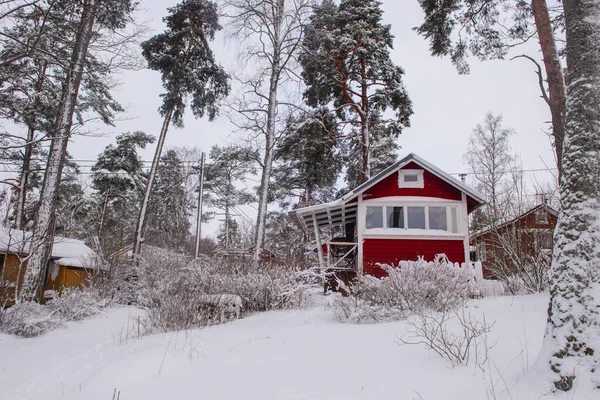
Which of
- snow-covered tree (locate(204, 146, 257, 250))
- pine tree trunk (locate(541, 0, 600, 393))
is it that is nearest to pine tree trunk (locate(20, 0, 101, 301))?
pine tree trunk (locate(541, 0, 600, 393))

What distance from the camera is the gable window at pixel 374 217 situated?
12555 mm

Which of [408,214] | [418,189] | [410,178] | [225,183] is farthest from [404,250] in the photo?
[225,183]

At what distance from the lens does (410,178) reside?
1277 centimetres

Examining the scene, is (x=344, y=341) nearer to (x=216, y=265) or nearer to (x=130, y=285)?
(x=216, y=265)

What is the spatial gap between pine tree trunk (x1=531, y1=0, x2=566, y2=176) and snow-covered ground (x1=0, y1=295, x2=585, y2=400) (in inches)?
122

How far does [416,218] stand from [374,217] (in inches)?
56.5

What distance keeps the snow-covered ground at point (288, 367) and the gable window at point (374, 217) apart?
703cm

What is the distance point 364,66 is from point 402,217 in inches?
298

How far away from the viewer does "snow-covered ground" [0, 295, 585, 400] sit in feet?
9.20

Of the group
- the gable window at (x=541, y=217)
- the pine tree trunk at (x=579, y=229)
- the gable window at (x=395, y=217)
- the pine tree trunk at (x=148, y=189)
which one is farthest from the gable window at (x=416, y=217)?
the pine tree trunk at (x=148, y=189)

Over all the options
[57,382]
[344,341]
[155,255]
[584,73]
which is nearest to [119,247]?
[155,255]

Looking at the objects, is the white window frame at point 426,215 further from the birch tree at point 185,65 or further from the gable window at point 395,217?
the birch tree at point 185,65

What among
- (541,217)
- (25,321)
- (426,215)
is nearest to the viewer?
(25,321)

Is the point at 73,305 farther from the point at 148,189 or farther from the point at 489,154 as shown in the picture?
the point at 489,154
